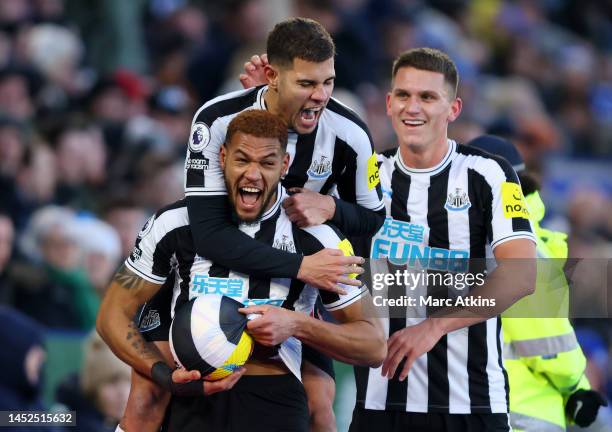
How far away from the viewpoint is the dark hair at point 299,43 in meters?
5.58

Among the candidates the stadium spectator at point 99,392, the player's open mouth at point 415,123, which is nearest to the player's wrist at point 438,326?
the player's open mouth at point 415,123

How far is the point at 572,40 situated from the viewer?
17938 millimetres

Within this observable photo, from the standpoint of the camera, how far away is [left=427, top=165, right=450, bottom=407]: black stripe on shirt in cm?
598

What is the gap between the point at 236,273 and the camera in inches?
211

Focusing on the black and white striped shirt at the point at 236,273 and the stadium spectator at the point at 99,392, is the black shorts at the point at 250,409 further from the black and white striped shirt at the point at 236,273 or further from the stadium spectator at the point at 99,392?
the stadium spectator at the point at 99,392

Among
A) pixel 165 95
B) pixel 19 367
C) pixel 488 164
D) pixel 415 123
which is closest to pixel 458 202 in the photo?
pixel 488 164

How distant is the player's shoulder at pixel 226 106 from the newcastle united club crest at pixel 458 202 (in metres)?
1.03

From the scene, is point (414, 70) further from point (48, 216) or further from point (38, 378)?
point (48, 216)

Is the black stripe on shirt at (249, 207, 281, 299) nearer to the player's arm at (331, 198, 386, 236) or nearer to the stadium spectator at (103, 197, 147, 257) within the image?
the player's arm at (331, 198, 386, 236)

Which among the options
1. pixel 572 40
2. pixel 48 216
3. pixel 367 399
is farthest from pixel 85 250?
pixel 572 40

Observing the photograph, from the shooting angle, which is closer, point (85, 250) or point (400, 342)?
point (400, 342)

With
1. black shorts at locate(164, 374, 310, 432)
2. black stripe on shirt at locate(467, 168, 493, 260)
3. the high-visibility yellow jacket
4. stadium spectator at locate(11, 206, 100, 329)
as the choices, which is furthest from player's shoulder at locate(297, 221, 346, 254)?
stadium spectator at locate(11, 206, 100, 329)

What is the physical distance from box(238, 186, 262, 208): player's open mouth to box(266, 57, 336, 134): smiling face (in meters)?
0.46

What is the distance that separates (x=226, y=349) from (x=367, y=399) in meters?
1.26
